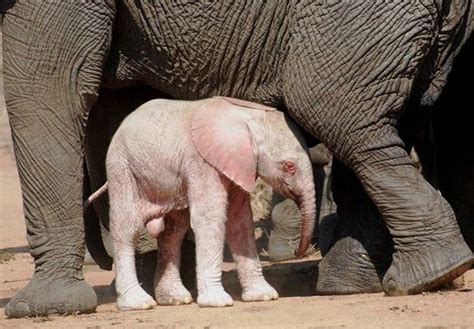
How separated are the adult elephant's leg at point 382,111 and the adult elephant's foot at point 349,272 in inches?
17.0

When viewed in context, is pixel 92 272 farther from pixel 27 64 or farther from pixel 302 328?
pixel 302 328

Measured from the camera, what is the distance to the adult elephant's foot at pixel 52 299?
30.1ft

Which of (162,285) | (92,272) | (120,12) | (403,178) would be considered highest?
(120,12)

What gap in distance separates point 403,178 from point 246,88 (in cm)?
111

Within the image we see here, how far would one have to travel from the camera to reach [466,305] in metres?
8.73

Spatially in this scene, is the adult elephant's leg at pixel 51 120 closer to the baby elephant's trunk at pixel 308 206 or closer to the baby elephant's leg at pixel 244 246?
the baby elephant's leg at pixel 244 246

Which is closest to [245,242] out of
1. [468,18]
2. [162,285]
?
[162,285]

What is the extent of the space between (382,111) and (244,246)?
1053 millimetres

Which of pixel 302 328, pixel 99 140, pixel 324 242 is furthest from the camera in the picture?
pixel 324 242

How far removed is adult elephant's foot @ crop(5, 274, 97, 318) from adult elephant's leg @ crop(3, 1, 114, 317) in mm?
11

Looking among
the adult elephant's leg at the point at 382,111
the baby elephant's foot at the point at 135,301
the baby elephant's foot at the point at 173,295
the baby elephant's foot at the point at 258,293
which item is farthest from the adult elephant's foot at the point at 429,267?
the baby elephant's foot at the point at 135,301

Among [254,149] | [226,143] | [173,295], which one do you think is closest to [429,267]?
[254,149]

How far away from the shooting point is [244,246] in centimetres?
938

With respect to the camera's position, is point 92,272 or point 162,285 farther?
point 92,272
